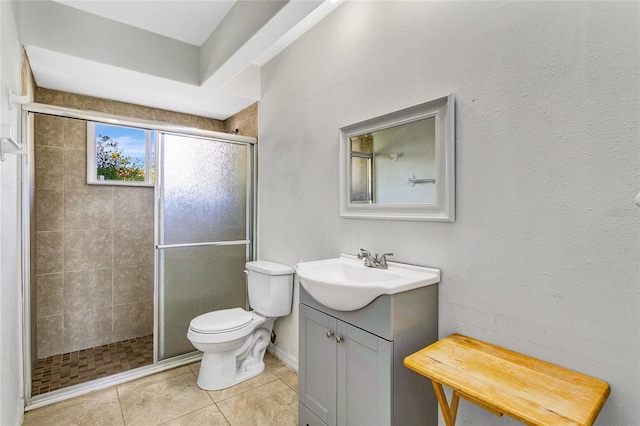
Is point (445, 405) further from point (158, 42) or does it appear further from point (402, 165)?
point (158, 42)

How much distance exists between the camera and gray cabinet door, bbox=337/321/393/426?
1321 millimetres

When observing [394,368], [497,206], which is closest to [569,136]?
[497,206]

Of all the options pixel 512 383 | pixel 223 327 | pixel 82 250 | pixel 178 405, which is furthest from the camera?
pixel 82 250

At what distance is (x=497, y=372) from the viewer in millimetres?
1088

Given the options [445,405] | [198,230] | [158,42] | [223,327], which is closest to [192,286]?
[198,230]

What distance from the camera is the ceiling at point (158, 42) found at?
77.0 inches

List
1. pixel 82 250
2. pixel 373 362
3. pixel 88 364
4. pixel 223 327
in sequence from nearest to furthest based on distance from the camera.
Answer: pixel 373 362
pixel 223 327
pixel 88 364
pixel 82 250

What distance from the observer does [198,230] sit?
8.73 feet

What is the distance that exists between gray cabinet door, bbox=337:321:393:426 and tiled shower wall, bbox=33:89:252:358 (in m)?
2.25

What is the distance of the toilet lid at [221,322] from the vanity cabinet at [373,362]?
780 millimetres

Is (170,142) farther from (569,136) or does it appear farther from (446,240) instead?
(569,136)

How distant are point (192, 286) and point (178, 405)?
0.87m

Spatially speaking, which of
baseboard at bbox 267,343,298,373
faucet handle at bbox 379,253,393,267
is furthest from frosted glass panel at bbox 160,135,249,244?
faucet handle at bbox 379,253,393,267

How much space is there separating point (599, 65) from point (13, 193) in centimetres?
274
